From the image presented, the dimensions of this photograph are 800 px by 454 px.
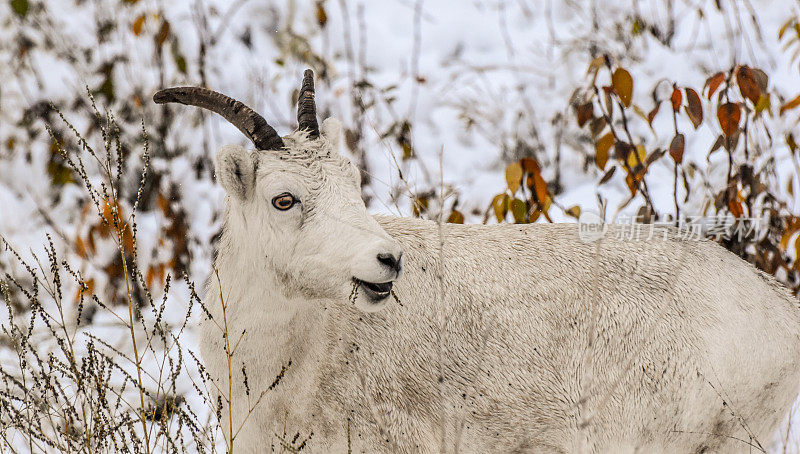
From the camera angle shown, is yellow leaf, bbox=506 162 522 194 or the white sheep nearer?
the white sheep

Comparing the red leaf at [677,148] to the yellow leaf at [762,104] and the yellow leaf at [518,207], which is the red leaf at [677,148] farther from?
the yellow leaf at [518,207]

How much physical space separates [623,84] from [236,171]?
7.83 ft

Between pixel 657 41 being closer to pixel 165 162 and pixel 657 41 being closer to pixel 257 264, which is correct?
pixel 165 162

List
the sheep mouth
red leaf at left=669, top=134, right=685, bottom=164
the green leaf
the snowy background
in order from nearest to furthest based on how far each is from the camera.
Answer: the sheep mouth → red leaf at left=669, top=134, right=685, bottom=164 → the green leaf → the snowy background

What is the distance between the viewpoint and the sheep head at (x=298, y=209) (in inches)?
118

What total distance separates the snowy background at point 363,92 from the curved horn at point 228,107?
10.3ft

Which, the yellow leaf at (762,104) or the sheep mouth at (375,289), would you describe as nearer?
the sheep mouth at (375,289)

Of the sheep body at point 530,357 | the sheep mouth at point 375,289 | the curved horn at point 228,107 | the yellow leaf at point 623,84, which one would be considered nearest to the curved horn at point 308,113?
the curved horn at point 228,107

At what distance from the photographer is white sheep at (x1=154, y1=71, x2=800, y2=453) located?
3.27 metres

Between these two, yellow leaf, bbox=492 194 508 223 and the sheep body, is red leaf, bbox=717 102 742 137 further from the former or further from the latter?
yellow leaf, bbox=492 194 508 223

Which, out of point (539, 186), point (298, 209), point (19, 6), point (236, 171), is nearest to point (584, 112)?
point (539, 186)

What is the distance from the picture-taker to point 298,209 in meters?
3.16

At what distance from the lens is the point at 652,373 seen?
142 inches

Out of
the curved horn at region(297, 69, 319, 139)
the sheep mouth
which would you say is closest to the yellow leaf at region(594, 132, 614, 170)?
the curved horn at region(297, 69, 319, 139)
